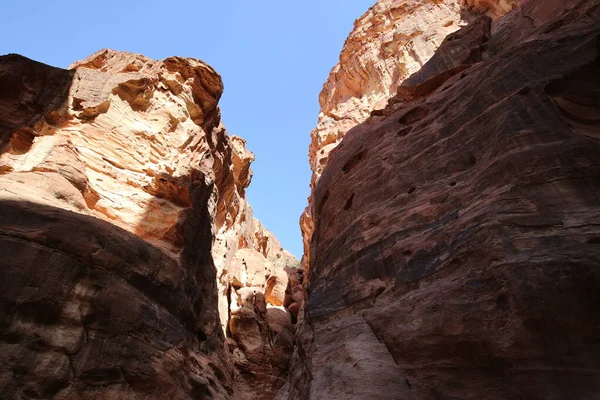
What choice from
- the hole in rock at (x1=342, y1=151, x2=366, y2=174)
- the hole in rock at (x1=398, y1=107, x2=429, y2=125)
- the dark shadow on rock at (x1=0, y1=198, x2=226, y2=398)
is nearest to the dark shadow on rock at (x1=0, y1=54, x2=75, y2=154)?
the dark shadow on rock at (x1=0, y1=198, x2=226, y2=398)

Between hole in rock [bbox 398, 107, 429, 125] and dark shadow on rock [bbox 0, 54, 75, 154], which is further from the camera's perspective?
dark shadow on rock [bbox 0, 54, 75, 154]

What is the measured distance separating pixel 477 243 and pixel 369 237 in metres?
3.38

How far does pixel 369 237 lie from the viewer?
1092 centimetres

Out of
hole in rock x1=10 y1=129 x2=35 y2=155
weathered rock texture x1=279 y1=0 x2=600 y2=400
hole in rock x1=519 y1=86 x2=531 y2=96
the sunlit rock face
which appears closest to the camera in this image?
weathered rock texture x1=279 y1=0 x2=600 y2=400

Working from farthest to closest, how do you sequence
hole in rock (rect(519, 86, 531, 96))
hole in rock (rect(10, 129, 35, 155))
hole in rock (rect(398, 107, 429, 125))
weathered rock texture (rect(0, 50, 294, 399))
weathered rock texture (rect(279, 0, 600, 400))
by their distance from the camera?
hole in rock (rect(398, 107, 429, 125)), hole in rock (rect(10, 129, 35, 155)), hole in rock (rect(519, 86, 531, 96)), weathered rock texture (rect(0, 50, 294, 399)), weathered rock texture (rect(279, 0, 600, 400))

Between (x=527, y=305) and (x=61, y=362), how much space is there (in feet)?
28.4

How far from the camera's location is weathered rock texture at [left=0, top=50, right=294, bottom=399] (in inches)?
340

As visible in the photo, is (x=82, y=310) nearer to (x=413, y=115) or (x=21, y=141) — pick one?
(x=21, y=141)

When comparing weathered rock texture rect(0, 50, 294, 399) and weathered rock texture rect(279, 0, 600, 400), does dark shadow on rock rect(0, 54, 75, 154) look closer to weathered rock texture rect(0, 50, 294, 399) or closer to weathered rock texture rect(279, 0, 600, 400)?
weathered rock texture rect(0, 50, 294, 399)

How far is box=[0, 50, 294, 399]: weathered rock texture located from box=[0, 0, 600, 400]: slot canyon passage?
1.9 inches

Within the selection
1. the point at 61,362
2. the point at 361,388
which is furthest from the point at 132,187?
the point at 361,388

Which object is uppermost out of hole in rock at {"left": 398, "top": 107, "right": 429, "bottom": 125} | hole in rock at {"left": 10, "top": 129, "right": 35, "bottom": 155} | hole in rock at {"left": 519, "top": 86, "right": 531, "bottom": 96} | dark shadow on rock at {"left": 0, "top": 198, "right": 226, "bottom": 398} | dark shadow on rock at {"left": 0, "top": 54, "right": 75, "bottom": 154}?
dark shadow on rock at {"left": 0, "top": 54, "right": 75, "bottom": 154}

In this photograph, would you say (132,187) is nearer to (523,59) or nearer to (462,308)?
(462,308)

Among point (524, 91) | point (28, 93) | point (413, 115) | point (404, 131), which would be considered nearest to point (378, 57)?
point (413, 115)
